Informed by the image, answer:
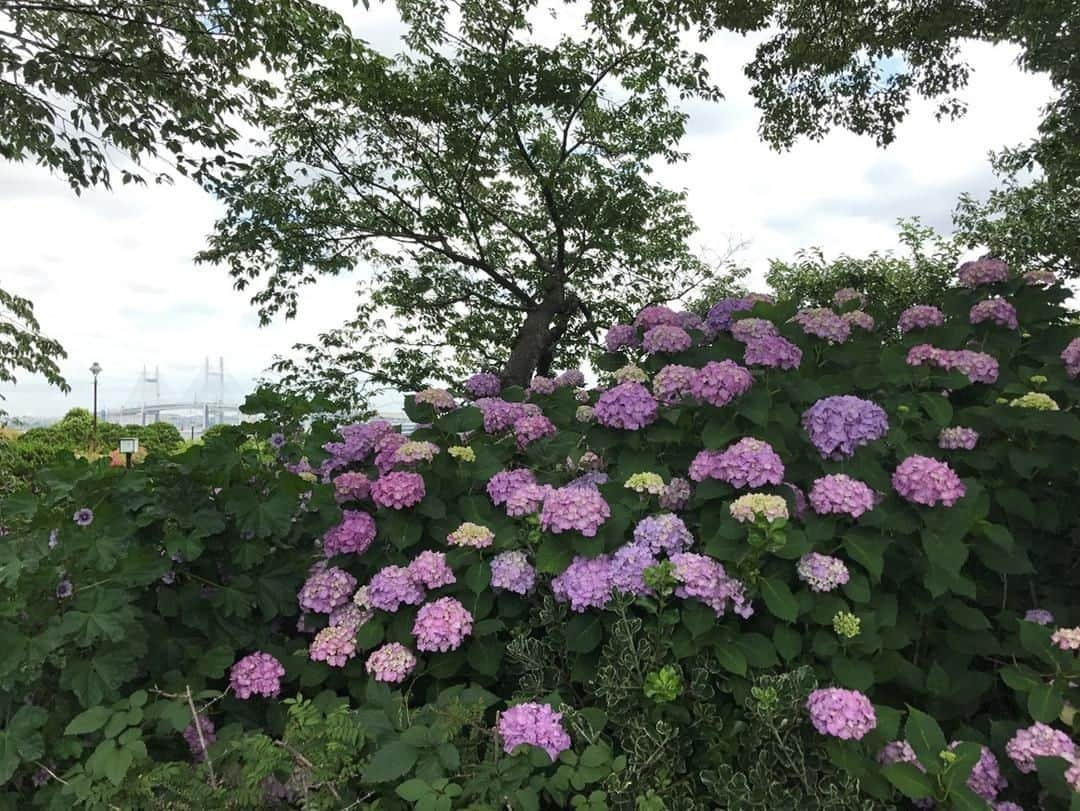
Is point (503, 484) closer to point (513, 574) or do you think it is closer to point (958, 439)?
point (513, 574)

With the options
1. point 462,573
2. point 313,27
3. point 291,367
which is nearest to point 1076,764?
point 462,573

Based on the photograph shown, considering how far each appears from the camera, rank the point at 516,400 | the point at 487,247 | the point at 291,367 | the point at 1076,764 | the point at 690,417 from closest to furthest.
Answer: the point at 1076,764, the point at 690,417, the point at 516,400, the point at 291,367, the point at 487,247

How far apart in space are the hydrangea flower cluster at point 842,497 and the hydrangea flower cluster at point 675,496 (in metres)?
0.34

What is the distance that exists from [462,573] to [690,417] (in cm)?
78

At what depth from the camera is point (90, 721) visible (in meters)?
1.43

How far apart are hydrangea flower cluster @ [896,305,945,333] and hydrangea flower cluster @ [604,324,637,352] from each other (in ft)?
3.32

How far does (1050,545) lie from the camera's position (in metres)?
2.08

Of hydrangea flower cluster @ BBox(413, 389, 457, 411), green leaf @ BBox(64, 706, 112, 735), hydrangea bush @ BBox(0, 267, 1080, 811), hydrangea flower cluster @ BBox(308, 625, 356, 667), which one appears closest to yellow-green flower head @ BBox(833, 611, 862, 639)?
hydrangea bush @ BBox(0, 267, 1080, 811)

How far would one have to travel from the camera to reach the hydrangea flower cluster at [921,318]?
7.89 feet

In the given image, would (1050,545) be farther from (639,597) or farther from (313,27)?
(313,27)

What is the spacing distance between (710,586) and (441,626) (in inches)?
25.3

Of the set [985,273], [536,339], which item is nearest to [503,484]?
[985,273]

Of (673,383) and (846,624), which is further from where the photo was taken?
(673,383)

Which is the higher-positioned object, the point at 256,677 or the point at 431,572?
the point at 431,572
